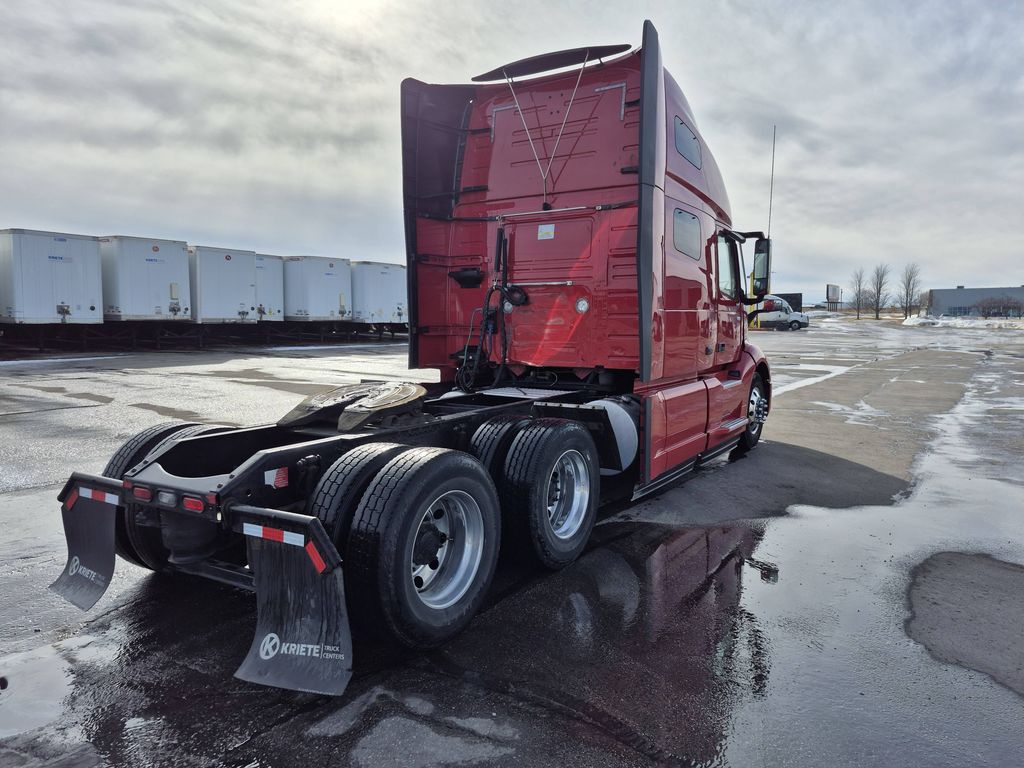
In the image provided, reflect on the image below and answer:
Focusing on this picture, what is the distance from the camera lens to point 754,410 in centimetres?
838

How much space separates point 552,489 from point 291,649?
2141 mm

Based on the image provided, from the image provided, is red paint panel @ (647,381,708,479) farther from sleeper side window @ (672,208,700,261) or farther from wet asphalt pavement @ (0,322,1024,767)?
sleeper side window @ (672,208,700,261)

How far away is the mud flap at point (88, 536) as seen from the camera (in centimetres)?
345

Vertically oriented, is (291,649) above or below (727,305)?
below

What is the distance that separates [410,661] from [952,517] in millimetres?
4861

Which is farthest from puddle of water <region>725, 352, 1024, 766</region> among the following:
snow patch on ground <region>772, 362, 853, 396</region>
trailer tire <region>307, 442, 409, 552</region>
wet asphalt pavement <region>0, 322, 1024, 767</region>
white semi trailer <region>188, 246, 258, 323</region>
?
white semi trailer <region>188, 246, 258, 323</region>

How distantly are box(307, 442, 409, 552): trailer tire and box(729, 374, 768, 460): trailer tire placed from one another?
18.7 ft

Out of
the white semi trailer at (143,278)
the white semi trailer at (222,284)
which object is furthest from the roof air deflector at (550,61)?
the white semi trailer at (222,284)

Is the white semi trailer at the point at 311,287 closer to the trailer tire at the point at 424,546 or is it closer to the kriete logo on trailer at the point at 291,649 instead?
the trailer tire at the point at 424,546

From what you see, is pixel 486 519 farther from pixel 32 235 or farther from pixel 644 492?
pixel 32 235

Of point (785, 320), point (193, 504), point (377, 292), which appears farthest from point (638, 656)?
point (785, 320)

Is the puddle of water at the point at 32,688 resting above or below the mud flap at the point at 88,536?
below

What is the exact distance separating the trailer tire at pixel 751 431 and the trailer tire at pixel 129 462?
6.15m

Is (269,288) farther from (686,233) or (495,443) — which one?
(495,443)
